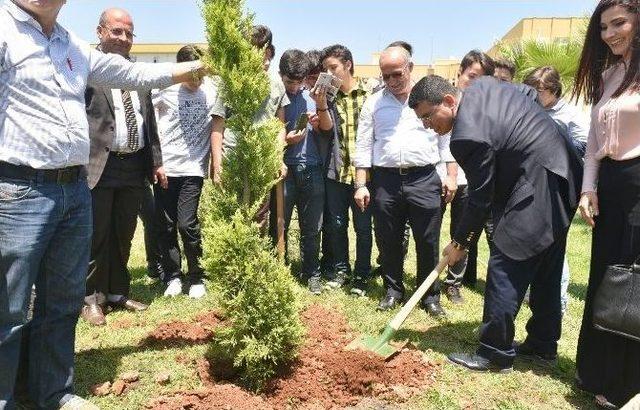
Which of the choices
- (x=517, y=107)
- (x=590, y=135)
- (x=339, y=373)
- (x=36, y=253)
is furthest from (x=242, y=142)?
(x=590, y=135)

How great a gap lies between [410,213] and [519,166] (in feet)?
4.60

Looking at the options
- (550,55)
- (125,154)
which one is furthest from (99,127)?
(550,55)

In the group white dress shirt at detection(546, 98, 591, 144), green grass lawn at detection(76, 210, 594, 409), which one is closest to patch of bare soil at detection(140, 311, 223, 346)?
green grass lawn at detection(76, 210, 594, 409)

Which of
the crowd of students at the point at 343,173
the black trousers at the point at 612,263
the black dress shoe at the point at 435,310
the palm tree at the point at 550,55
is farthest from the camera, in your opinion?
the palm tree at the point at 550,55

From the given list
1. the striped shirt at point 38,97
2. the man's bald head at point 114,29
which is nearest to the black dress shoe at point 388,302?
the striped shirt at point 38,97

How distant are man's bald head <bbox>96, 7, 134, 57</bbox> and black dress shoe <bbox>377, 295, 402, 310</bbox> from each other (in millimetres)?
3233

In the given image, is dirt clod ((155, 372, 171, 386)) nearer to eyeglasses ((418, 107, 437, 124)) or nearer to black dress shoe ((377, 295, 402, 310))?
black dress shoe ((377, 295, 402, 310))

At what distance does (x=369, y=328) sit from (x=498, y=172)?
5.79 ft

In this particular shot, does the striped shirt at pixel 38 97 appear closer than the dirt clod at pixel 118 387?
Yes

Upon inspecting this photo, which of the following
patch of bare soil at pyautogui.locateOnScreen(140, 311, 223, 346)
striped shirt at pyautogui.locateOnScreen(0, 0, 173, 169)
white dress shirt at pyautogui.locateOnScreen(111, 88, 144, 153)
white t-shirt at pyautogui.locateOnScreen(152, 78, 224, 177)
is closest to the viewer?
striped shirt at pyautogui.locateOnScreen(0, 0, 173, 169)

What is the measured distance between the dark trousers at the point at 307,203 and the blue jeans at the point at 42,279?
2598mm

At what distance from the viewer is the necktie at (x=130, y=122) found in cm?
462

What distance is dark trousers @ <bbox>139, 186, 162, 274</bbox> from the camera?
5738 millimetres

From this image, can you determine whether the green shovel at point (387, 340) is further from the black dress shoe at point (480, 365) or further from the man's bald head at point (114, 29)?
the man's bald head at point (114, 29)
